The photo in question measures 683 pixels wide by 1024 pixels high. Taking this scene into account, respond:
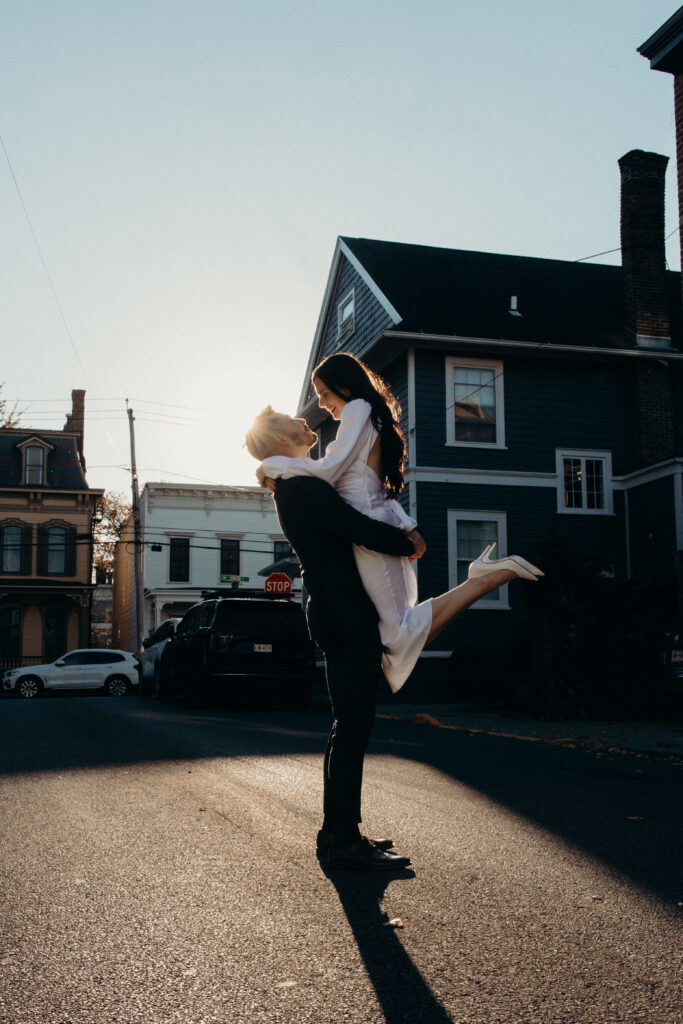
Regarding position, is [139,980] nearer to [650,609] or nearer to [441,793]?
[441,793]

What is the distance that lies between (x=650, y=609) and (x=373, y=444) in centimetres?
920

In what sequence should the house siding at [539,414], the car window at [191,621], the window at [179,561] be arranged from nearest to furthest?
the car window at [191,621], the house siding at [539,414], the window at [179,561]

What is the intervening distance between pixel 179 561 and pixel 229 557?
7.59ft

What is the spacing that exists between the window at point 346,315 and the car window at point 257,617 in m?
10.3

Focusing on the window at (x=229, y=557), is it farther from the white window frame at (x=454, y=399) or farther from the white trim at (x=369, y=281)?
the white window frame at (x=454, y=399)

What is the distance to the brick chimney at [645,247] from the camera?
2327 cm

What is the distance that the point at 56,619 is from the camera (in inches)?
1805

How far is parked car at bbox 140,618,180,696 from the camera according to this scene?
20.9 meters

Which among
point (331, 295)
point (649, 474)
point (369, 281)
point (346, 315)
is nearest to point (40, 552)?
point (331, 295)

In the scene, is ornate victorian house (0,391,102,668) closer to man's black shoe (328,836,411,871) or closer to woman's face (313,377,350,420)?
woman's face (313,377,350,420)

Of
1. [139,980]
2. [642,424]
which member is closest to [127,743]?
[139,980]

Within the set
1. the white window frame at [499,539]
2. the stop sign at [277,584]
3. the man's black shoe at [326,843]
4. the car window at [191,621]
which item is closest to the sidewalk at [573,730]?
the car window at [191,621]

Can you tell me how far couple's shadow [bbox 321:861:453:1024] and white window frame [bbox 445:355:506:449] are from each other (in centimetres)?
1820

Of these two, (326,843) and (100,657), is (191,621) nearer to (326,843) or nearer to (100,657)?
(100,657)
